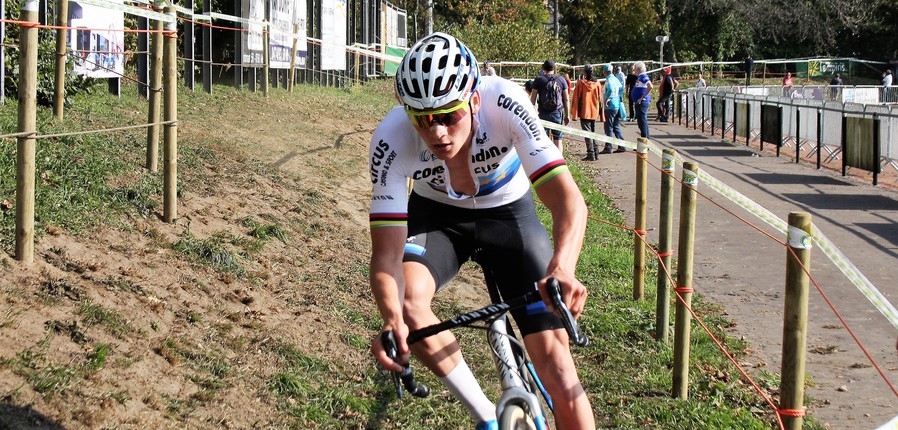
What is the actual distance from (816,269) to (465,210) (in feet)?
22.6

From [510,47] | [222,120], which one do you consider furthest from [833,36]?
[222,120]

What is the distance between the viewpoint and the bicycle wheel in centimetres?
378

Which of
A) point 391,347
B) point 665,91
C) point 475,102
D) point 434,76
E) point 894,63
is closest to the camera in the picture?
point 391,347

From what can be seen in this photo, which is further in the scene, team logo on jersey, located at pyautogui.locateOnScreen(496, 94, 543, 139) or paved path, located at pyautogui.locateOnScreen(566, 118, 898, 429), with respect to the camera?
paved path, located at pyautogui.locateOnScreen(566, 118, 898, 429)

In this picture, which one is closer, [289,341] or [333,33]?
[289,341]

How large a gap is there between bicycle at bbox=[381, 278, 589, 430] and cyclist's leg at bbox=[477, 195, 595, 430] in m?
0.09

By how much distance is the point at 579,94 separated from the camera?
21.2m

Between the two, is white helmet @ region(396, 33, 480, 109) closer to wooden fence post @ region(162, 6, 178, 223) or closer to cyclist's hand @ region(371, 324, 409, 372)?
cyclist's hand @ region(371, 324, 409, 372)

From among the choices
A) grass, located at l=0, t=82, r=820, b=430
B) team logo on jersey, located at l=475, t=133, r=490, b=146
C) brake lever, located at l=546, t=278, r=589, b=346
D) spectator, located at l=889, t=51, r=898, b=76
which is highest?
spectator, located at l=889, t=51, r=898, b=76

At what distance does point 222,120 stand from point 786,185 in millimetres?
9289

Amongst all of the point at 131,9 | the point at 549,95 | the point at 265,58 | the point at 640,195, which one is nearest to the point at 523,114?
the point at 131,9

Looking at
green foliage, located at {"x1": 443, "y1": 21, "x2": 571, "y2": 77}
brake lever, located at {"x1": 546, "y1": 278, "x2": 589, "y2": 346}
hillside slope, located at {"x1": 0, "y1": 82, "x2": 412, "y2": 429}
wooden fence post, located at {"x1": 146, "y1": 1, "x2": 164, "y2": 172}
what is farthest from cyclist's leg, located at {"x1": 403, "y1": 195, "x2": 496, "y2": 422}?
green foliage, located at {"x1": 443, "y1": 21, "x2": 571, "y2": 77}

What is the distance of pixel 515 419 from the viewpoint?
3824 millimetres

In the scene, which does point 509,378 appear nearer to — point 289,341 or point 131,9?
point 289,341
